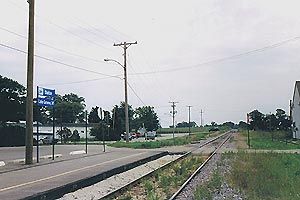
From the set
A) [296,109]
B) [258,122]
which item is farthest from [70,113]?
[296,109]

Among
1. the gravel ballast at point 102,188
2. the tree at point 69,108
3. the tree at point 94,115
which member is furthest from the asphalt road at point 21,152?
the tree at point 69,108

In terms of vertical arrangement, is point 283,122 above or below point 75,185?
above

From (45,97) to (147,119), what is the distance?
11300cm

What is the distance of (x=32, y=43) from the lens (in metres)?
27.2

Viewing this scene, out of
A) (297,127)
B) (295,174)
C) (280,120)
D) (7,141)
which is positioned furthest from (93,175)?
(280,120)

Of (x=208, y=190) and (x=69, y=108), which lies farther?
(x=69, y=108)

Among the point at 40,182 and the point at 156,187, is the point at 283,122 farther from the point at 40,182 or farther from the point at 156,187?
the point at 40,182

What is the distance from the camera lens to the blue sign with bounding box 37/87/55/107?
94.1ft

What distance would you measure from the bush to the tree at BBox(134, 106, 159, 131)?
274 feet

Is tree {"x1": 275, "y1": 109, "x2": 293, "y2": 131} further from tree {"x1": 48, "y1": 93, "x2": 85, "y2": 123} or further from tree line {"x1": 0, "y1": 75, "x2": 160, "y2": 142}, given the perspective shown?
tree {"x1": 48, "y1": 93, "x2": 85, "y2": 123}

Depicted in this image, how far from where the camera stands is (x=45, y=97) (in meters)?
29.4

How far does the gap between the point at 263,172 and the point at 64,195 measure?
855cm

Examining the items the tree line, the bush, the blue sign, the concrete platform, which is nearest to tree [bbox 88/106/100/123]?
the tree line

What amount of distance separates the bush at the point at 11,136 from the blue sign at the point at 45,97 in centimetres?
2624
